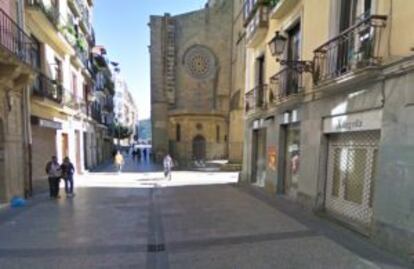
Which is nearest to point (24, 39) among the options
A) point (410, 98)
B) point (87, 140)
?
point (410, 98)

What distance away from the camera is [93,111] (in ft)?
88.6

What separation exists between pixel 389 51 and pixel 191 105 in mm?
33891

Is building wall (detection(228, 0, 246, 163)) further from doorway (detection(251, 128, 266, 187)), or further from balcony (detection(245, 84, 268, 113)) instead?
doorway (detection(251, 128, 266, 187))

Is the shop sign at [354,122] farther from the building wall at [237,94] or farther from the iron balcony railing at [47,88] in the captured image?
the building wall at [237,94]

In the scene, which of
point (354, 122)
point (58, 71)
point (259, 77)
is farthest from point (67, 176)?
point (354, 122)

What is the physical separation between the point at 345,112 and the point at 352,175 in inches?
55.7

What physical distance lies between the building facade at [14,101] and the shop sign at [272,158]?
8.55 meters

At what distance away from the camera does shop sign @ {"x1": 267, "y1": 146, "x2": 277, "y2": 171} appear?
11.4 metres

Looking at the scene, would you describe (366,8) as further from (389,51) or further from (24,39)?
(24,39)

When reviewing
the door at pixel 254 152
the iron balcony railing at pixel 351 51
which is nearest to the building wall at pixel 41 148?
the door at pixel 254 152

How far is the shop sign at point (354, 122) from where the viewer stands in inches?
240

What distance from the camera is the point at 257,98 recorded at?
1323 centimetres

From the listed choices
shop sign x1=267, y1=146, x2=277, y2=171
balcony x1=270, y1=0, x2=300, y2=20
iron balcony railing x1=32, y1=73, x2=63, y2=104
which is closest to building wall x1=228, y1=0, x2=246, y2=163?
balcony x1=270, y1=0, x2=300, y2=20

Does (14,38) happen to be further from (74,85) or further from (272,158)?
(74,85)
